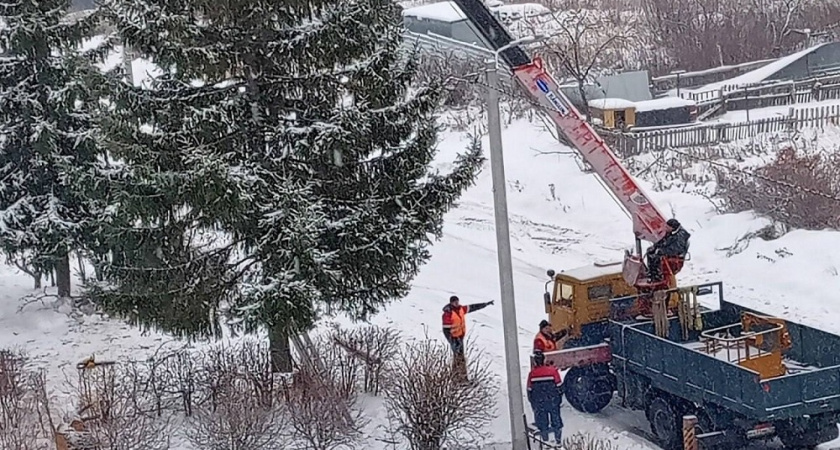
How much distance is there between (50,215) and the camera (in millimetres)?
19188

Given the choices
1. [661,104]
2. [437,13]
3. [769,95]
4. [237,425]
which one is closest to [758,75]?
[769,95]

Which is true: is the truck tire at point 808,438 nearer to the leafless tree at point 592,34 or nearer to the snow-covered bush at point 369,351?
the snow-covered bush at point 369,351

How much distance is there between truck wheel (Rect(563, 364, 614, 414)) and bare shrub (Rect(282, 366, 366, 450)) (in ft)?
10.8

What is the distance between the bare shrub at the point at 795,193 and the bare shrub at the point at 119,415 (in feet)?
46.9

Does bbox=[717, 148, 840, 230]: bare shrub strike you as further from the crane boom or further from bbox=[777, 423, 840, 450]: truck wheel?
bbox=[777, 423, 840, 450]: truck wheel

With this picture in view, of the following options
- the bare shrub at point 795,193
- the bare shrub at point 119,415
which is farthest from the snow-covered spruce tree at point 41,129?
the bare shrub at point 795,193

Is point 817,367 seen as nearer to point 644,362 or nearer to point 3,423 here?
point 644,362

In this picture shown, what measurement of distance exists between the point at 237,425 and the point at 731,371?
5937 millimetres

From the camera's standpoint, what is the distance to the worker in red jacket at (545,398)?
13891 mm

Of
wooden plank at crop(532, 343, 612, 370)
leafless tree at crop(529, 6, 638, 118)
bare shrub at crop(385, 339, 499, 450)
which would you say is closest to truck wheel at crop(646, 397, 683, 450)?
wooden plank at crop(532, 343, 612, 370)

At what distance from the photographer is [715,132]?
33812 mm

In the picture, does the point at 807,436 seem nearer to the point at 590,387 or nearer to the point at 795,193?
the point at 590,387

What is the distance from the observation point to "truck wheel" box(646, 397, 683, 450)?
13.8 meters

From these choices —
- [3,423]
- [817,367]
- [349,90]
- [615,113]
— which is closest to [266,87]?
[349,90]
